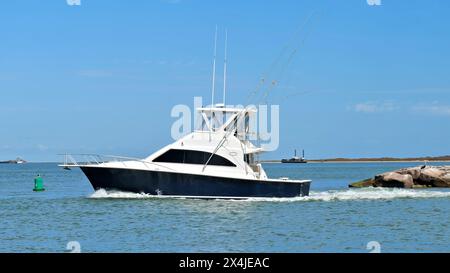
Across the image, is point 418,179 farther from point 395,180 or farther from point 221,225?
point 221,225

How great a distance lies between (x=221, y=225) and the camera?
95.7 feet

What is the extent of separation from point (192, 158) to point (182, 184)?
1.31 m

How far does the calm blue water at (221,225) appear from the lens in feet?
80.3

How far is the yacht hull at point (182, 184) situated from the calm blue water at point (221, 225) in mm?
473

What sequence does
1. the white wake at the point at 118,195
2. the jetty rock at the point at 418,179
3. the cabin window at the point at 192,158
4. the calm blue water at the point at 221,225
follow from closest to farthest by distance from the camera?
the calm blue water at the point at 221,225, the cabin window at the point at 192,158, the white wake at the point at 118,195, the jetty rock at the point at 418,179

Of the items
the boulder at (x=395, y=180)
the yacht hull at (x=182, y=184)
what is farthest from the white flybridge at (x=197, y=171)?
the boulder at (x=395, y=180)

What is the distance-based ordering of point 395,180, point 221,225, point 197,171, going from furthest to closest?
1. point 395,180
2. point 197,171
3. point 221,225

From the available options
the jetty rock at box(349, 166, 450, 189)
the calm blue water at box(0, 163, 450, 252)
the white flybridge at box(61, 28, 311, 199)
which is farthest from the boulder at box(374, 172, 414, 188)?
the white flybridge at box(61, 28, 311, 199)

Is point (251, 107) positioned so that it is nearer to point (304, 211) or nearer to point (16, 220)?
point (304, 211)

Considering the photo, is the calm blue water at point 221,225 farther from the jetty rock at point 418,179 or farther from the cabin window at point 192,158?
the jetty rock at point 418,179

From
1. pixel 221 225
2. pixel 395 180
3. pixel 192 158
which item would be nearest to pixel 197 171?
pixel 192 158

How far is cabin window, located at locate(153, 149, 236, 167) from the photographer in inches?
1426

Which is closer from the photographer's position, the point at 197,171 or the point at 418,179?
the point at 197,171
